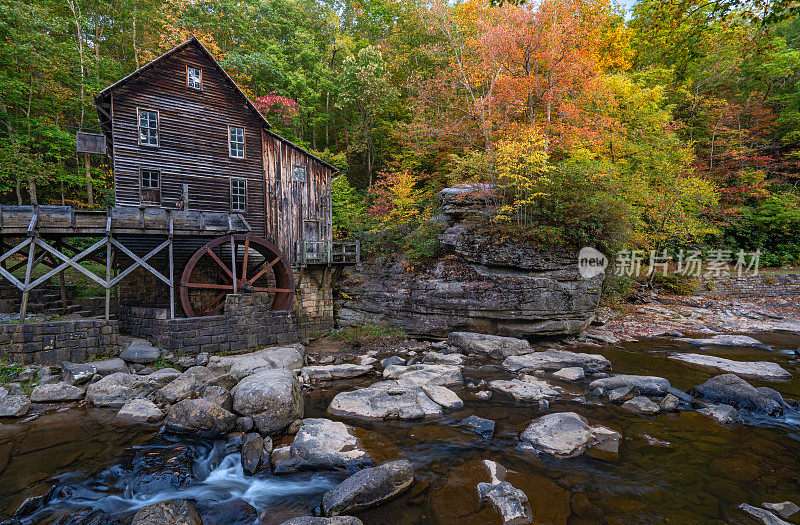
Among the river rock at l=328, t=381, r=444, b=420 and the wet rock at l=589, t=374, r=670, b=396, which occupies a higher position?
the wet rock at l=589, t=374, r=670, b=396

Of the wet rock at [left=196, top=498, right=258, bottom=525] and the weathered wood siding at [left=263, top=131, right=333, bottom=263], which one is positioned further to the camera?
the weathered wood siding at [left=263, top=131, right=333, bottom=263]

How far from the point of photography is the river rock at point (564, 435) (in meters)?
4.98

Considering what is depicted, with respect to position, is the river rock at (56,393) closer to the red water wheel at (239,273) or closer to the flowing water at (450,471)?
the flowing water at (450,471)

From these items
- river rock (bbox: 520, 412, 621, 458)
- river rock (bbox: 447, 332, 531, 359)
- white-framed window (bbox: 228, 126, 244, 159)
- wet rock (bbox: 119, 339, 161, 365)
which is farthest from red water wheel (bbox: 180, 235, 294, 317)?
river rock (bbox: 520, 412, 621, 458)

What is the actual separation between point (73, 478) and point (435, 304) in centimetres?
957

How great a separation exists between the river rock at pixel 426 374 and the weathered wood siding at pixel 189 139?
8.79m

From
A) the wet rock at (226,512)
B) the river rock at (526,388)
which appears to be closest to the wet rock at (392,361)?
the river rock at (526,388)

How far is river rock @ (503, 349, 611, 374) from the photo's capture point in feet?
28.6

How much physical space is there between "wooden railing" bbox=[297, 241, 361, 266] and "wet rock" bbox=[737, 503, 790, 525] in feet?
40.2

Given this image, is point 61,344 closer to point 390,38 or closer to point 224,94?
point 224,94

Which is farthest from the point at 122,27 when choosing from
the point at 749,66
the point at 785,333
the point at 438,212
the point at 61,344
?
the point at 749,66

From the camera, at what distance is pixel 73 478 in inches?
178

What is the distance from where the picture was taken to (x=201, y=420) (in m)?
5.48

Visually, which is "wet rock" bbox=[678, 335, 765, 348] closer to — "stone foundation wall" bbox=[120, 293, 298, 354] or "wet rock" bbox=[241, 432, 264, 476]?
"wet rock" bbox=[241, 432, 264, 476]
